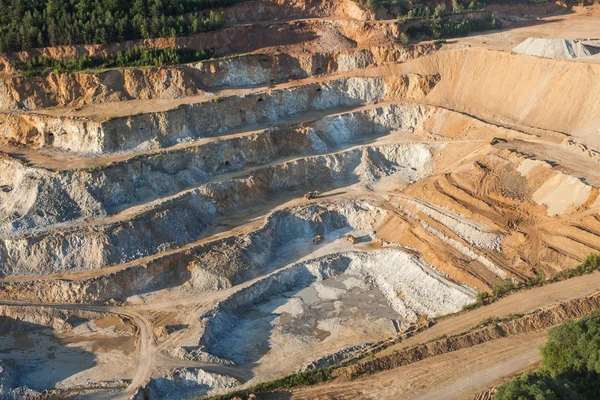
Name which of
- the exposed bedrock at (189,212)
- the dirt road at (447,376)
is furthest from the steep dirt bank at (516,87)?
A: the dirt road at (447,376)

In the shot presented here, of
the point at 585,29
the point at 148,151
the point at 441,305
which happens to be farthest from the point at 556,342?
the point at 585,29

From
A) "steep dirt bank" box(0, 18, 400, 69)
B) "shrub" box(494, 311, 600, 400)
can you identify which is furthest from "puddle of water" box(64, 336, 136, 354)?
"steep dirt bank" box(0, 18, 400, 69)

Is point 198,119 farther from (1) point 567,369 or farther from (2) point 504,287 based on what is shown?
(1) point 567,369

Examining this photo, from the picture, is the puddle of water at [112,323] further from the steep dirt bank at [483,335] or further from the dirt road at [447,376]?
the steep dirt bank at [483,335]

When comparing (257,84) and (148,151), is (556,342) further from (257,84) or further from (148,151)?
(257,84)

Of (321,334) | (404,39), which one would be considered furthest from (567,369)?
(404,39)

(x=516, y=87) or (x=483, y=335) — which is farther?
(x=516, y=87)
